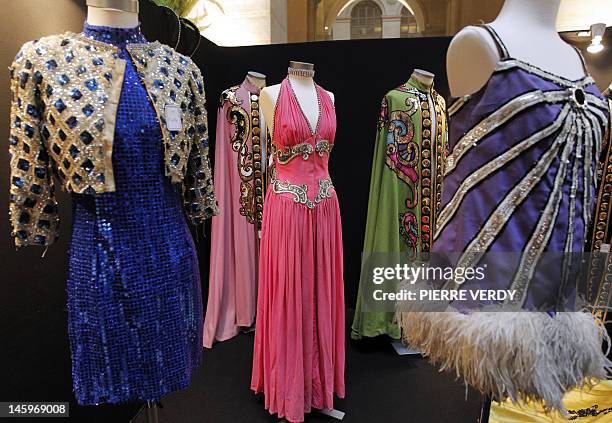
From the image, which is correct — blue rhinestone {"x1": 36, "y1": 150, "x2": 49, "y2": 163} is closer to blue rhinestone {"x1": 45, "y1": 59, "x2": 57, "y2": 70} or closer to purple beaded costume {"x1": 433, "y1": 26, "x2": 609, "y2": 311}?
blue rhinestone {"x1": 45, "y1": 59, "x2": 57, "y2": 70}

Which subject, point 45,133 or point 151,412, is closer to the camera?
point 45,133

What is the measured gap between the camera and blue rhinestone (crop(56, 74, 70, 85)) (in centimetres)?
102

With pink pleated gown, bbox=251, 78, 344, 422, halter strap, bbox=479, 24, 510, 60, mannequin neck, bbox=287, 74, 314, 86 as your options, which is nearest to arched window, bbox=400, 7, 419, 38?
mannequin neck, bbox=287, 74, 314, 86

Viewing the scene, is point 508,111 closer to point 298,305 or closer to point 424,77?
point 298,305

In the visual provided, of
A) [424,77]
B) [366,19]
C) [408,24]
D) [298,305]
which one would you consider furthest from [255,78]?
[366,19]

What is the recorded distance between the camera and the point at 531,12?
98 centimetres

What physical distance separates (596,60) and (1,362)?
379cm

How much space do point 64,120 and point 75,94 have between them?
0.07 m

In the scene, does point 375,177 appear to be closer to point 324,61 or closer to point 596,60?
point 324,61

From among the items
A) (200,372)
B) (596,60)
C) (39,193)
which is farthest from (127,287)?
(596,60)

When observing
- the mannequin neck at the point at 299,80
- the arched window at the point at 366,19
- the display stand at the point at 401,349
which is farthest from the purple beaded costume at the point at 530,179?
the arched window at the point at 366,19

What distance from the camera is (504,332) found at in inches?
34.6

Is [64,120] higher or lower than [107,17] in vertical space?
lower

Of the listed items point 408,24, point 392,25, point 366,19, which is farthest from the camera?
point 366,19
